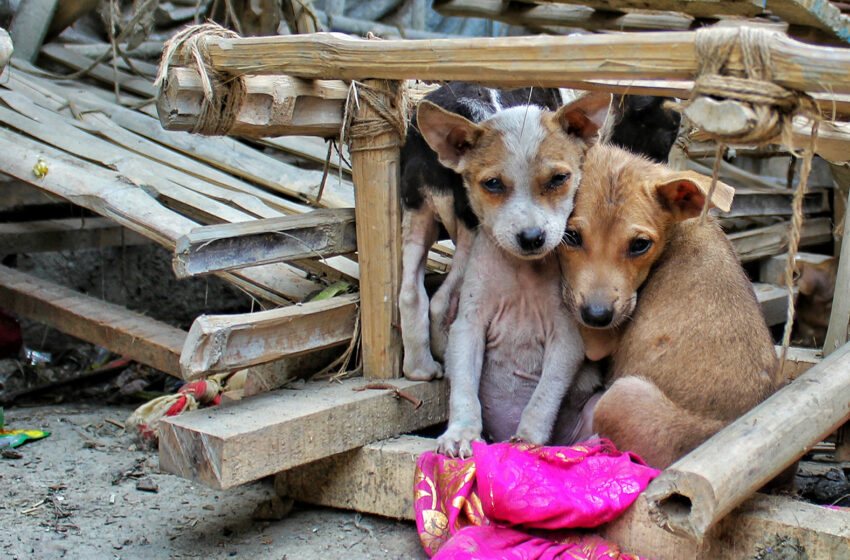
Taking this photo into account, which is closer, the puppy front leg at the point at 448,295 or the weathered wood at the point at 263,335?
the weathered wood at the point at 263,335

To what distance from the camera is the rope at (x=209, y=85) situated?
12.8ft

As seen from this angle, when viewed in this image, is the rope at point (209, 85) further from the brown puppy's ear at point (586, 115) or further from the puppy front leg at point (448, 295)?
the brown puppy's ear at point (586, 115)

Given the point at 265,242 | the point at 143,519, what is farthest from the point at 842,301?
the point at 143,519

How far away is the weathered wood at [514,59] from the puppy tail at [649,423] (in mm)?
1291

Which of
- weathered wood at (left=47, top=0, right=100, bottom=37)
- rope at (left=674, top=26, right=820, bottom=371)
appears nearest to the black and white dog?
rope at (left=674, top=26, right=820, bottom=371)

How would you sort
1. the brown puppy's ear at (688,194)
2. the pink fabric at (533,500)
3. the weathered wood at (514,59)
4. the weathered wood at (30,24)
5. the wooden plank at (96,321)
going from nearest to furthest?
the weathered wood at (514,59)
the pink fabric at (533,500)
the brown puppy's ear at (688,194)
the wooden plank at (96,321)
the weathered wood at (30,24)

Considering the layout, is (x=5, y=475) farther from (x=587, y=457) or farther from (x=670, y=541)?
(x=670, y=541)

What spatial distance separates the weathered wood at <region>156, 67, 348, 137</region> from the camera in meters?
3.92

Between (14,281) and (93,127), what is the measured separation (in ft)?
3.65

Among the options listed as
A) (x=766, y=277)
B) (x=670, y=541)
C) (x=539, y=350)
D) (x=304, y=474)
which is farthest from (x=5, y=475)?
(x=766, y=277)

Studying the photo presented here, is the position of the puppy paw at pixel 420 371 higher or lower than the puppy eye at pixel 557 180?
lower

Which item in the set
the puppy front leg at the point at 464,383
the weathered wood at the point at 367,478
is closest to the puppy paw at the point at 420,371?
the puppy front leg at the point at 464,383

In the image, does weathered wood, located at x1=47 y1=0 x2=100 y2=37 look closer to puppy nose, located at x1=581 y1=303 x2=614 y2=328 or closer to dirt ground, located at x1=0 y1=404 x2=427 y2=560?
dirt ground, located at x1=0 y1=404 x2=427 y2=560

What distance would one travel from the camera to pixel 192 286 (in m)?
7.84
